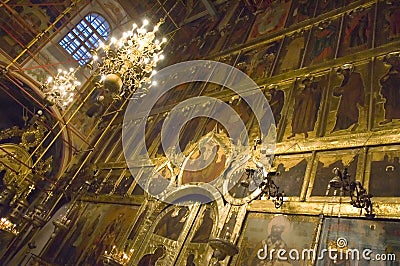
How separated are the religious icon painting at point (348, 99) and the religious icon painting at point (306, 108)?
0.21 meters

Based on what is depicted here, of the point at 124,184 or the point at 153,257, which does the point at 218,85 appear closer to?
the point at 124,184

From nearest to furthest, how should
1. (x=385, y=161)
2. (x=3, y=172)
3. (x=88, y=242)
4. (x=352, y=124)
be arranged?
1. (x=385, y=161)
2. (x=352, y=124)
3. (x=88, y=242)
4. (x=3, y=172)

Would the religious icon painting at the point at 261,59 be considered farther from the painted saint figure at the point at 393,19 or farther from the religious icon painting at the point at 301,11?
the painted saint figure at the point at 393,19

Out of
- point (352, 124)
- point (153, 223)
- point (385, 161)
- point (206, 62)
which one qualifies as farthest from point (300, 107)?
point (206, 62)

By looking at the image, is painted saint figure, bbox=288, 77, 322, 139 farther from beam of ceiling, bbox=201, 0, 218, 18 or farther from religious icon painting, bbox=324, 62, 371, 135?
beam of ceiling, bbox=201, 0, 218, 18

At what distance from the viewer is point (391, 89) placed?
5.76m

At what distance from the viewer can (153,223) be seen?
7086 mm

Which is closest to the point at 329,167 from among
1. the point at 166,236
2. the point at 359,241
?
the point at 359,241

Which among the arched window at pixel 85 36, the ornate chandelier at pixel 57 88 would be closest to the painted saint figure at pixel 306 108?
the ornate chandelier at pixel 57 88

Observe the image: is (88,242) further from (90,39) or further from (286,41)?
(90,39)

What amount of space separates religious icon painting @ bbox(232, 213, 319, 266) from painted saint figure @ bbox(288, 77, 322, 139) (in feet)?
6.16

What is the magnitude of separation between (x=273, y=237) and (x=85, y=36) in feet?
42.2

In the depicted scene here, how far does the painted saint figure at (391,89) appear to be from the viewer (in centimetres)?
534

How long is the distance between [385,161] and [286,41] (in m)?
5.64
